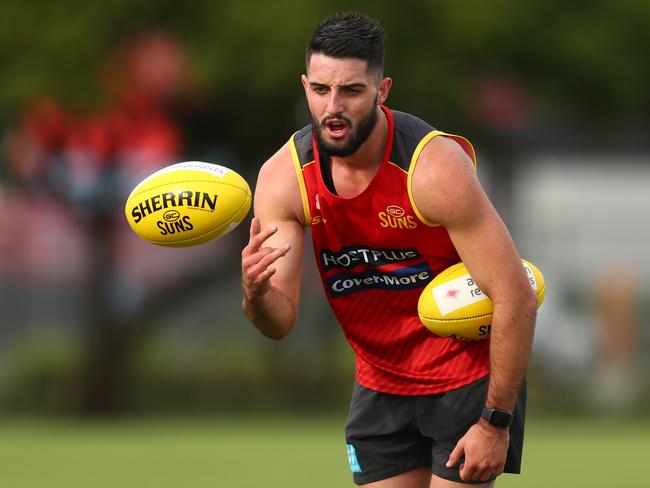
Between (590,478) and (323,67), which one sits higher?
(323,67)

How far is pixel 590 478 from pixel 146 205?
6572 mm

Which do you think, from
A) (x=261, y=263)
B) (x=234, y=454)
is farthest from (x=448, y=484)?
(x=234, y=454)

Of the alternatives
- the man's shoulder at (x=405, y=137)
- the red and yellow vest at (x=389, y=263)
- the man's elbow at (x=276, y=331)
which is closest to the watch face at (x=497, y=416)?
the red and yellow vest at (x=389, y=263)

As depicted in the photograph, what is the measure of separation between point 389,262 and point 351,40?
3.04 feet

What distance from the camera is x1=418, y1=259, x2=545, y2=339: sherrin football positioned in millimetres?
5699

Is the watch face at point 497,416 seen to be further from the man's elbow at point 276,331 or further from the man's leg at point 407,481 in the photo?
the man's elbow at point 276,331

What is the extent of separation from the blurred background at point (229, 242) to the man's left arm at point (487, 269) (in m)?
5.62

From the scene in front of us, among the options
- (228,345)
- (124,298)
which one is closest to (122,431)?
(124,298)

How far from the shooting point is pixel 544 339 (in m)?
18.5

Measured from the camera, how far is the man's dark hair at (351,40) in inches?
217

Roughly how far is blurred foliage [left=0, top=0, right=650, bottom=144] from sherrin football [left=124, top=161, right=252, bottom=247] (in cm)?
881

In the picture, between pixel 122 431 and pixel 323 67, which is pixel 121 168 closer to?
pixel 122 431

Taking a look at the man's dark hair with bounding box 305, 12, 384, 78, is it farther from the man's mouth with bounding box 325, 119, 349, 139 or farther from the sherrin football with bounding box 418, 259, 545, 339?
the sherrin football with bounding box 418, 259, 545, 339

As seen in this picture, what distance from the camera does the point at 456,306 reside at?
5.69 m
